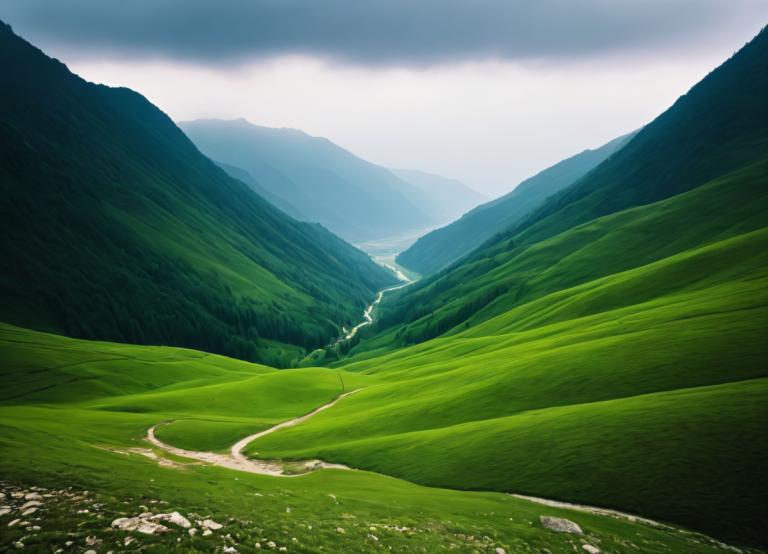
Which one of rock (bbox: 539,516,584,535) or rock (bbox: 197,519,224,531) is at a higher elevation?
rock (bbox: 197,519,224,531)

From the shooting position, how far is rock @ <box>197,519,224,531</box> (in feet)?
70.4

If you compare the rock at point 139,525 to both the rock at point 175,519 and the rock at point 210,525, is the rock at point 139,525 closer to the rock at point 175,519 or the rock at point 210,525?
the rock at point 175,519

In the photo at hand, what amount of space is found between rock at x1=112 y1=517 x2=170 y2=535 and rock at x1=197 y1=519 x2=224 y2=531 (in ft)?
5.73

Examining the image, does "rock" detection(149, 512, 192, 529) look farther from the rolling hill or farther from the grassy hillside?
the rolling hill

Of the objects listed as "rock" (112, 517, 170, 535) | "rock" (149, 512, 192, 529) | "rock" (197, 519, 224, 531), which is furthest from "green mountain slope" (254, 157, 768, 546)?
"rock" (112, 517, 170, 535)

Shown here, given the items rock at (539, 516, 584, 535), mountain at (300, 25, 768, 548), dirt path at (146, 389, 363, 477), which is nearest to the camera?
rock at (539, 516, 584, 535)

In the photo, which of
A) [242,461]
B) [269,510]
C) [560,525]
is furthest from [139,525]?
[242,461]

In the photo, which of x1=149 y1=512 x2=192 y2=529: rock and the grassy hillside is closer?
the grassy hillside

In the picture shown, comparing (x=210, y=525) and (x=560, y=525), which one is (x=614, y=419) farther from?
(x=210, y=525)

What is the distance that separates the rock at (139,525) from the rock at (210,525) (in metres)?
1.75

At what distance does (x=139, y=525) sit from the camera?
20250mm

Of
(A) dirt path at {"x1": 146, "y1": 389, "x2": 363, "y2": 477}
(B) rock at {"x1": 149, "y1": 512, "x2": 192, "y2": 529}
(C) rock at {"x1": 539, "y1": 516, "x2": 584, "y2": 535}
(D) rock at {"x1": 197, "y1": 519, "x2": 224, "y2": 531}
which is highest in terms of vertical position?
(B) rock at {"x1": 149, "y1": 512, "x2": 192, "y2": 529}

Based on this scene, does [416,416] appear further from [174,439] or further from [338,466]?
[174,439]

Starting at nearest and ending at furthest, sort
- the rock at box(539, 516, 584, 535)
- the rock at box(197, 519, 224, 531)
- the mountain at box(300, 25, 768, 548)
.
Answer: the rock at box(197, 519, 224, 531) < the rock at box(539, 516, 584, 535) < the mountain at box(300, 25, 768, 548)
